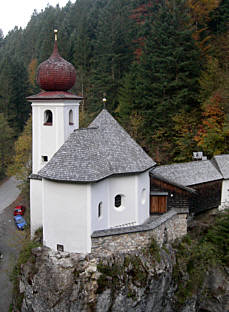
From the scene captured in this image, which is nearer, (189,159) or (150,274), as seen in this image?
(150,274)

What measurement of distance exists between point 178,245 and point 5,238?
53.1 ft

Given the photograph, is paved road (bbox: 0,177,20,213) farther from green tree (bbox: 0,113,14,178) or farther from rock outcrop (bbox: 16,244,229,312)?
rock outcrop (bbox: 16,244,229,312)

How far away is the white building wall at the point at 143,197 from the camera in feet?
60.2

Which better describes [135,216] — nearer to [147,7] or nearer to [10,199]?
[10,199]

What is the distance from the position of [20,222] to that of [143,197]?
1547 cm

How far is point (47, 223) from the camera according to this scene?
17.0 metres

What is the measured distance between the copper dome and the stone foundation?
8.23 metres

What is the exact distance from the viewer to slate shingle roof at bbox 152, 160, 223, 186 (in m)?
21.4

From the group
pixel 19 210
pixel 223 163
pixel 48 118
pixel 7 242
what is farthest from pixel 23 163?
pixel 223 163

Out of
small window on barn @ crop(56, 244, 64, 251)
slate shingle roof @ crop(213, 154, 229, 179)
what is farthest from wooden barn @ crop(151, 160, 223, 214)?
small window on barn @ crop(56, 244, 64, 251)

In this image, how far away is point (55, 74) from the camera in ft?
60.6

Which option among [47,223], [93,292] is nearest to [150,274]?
[93,292]

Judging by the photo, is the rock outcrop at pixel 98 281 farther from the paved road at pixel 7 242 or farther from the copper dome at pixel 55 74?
the copper dome at pixel 55 74

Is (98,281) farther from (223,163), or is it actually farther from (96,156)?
(223,163)
